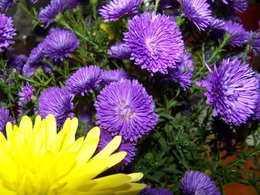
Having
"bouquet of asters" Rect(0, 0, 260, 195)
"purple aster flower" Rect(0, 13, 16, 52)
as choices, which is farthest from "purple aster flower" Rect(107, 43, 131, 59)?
"purple aster flower" Rect(0, 13, 16, 52)

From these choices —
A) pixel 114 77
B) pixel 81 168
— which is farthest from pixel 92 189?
pixel 114 77

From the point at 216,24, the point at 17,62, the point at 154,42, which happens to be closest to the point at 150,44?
the point at 154,42

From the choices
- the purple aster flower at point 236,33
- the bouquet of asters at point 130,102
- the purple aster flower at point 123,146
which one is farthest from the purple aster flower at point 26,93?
the purple aster flower at point 236,33

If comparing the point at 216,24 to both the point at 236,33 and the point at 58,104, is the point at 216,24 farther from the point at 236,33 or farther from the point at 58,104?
the point at 58,104

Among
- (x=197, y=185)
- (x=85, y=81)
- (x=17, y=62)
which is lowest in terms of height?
(x=197, y=185)

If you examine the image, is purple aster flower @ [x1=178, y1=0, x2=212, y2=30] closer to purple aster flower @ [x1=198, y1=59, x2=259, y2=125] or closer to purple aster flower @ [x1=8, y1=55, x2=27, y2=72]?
purple aster flower @ [x1=198, y1=59, x2=259, y2=125]

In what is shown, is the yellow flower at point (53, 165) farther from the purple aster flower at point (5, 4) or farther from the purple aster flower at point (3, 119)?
the purple aster flower at point (5, 4)
